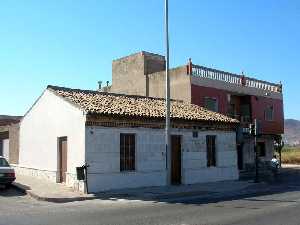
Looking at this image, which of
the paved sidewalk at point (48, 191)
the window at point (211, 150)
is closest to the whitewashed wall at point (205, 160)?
the window at point (211, 150)

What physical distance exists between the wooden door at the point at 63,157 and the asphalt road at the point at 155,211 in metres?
3.52

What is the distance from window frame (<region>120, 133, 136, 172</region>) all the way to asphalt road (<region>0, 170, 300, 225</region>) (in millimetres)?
3903

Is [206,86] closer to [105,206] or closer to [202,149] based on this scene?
[202,149]

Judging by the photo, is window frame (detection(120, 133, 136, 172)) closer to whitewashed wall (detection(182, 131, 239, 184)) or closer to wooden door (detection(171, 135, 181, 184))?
wooden door (detection(171, 135, 181, 184))

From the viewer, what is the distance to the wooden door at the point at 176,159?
2248 cm

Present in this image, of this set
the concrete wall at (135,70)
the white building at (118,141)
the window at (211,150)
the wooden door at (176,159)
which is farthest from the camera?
the concrete wall at (135,70)

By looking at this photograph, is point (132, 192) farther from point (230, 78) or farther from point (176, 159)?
point (230, 78)

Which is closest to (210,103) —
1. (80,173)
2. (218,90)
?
(218,90)

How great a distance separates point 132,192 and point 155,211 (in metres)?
A: 5.19

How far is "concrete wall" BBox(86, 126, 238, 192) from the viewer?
18.9 meters

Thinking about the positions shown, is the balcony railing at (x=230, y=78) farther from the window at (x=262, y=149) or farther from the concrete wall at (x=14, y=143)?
the concrete wall at (x=14, y=143)

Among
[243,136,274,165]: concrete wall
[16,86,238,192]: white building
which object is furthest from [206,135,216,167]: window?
[243,136,274,165]: concrete wall

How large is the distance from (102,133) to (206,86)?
485 inches

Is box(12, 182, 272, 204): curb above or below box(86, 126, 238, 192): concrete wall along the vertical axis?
below
